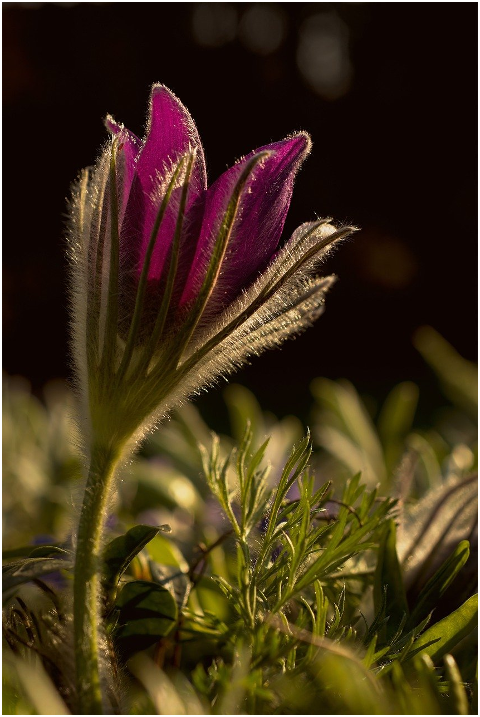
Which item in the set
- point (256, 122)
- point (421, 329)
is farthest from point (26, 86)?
point (421, 329)

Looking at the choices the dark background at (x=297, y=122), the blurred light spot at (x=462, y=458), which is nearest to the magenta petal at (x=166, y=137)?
the blurred light spot at (x=462, y=458)

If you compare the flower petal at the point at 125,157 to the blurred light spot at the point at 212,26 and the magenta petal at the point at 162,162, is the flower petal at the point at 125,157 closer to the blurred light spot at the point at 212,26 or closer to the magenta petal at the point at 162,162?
the magenta petal at the point at 162,162

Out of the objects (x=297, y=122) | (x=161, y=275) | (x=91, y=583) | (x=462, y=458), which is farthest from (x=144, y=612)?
(x=297, y=122)

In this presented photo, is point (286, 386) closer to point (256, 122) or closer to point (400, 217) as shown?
point (400, 217)

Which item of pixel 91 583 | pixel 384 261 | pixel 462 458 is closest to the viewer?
pixel 91 583

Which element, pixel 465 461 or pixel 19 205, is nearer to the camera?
pixel 465 461

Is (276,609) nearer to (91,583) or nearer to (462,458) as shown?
(91,583)

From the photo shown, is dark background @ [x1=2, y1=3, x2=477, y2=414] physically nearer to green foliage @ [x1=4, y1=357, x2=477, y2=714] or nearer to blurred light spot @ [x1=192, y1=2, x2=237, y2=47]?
blurred light spot @ [x1=192, y1=2, x2=237, y2=47]
